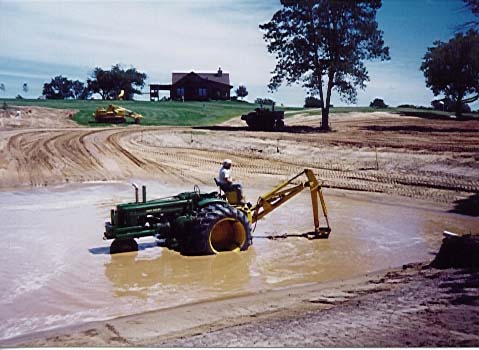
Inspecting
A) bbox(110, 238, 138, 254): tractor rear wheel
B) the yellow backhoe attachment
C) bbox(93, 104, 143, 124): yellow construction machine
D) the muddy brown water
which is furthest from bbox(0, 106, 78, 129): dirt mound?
the yellow backhoe attachment

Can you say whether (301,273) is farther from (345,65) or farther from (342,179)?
(345,65)

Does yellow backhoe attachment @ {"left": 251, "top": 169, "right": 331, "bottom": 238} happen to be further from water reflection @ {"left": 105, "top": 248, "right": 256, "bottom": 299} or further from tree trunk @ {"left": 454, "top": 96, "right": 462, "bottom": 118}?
tree trunk @ {"left": 454, "top": 96, "right": 462, "bottom": 118}

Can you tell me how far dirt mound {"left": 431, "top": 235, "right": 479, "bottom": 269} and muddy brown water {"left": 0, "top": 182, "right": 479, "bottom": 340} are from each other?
38.8 inches

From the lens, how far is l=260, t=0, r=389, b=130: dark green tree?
2331 cm

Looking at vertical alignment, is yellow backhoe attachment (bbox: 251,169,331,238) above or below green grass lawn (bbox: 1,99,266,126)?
below

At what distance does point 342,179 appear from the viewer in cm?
1588

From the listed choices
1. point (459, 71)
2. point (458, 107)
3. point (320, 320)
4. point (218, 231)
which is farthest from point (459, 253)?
point (458, 107)

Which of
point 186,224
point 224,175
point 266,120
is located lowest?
point 186,224

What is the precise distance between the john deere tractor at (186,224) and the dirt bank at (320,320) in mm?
1594

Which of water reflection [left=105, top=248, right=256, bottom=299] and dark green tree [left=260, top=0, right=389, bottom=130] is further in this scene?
dark green tree [left=260, top=0, right=389, bottom=130]

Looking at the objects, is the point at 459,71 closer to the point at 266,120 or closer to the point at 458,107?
the point at 458,107

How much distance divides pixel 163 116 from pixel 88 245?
21.4 m

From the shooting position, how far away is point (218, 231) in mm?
8680

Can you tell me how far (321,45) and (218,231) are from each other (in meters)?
18.1
